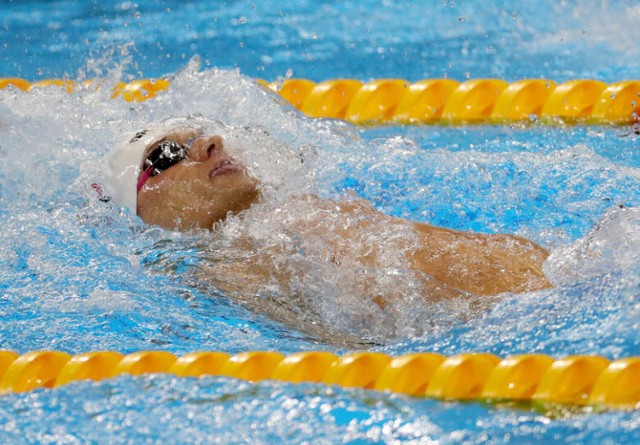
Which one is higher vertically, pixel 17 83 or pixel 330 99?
pixel 17 83

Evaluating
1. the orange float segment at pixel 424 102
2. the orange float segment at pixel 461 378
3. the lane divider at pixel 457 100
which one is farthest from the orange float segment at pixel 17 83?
the orange float segment at pixel 461 378

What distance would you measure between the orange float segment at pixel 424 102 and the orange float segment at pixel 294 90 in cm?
37

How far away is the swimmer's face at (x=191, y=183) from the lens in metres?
2.34

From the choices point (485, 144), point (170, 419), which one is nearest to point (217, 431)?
point (170, 419)

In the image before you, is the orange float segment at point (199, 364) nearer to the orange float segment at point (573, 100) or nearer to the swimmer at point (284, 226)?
the swimmer at point (284, 226)

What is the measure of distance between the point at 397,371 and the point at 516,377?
204 millimetres

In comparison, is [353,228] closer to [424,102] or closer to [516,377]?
[516,377]

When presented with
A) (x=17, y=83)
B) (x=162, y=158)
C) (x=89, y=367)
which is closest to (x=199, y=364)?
(x=89, y=367)

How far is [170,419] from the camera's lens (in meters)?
1.62

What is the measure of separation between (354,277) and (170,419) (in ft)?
2.00

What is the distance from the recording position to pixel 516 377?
1.66m

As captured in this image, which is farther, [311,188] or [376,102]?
[376,102]

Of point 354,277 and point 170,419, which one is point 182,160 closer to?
point 354,277

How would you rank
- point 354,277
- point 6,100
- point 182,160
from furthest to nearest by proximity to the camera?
1. point 6,100
2. point 182,160
3. point 354,277
